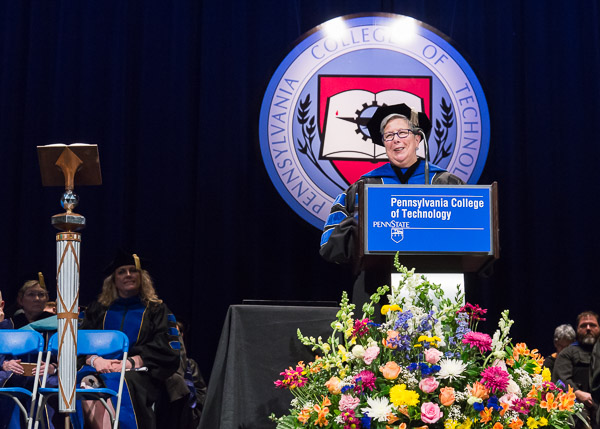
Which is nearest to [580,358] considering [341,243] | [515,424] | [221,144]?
[221,144]

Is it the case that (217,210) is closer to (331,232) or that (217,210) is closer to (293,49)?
(293,49)

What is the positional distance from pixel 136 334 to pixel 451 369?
12.2 ft

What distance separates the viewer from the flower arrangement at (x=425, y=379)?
257cm

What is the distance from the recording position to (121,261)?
6035 mm

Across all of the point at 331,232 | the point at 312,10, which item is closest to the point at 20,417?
the point at 331,232

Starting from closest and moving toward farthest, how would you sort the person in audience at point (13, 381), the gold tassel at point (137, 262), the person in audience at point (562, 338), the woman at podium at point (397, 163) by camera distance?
the woman at podium at point (397, 163)
the person in audience at point (13, 381)
the gold tassel at point (137, 262)
the person in audience at point (562, 338)

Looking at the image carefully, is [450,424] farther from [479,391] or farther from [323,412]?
[323,412]

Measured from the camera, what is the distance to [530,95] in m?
6.85

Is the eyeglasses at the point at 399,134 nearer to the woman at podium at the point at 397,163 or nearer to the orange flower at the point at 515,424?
the woman at podium at the point at 397,163

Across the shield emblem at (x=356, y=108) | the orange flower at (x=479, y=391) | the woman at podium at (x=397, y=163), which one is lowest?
the orange flower at (x=479, y=391)

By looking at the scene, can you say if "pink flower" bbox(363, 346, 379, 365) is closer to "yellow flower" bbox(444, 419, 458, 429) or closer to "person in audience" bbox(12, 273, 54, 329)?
"yellow flower" bbox(444, 419, 458, 429)

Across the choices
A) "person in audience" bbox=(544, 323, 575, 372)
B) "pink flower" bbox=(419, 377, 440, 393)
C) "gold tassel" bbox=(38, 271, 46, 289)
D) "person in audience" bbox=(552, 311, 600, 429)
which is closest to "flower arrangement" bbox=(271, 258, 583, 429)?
"pink flower" bbox=(419, 377, 440, 393)

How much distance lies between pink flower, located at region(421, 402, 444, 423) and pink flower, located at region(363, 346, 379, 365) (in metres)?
0.21

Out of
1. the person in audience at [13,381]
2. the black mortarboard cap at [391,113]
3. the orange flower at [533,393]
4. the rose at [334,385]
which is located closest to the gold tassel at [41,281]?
the person in audience at [13,381]
